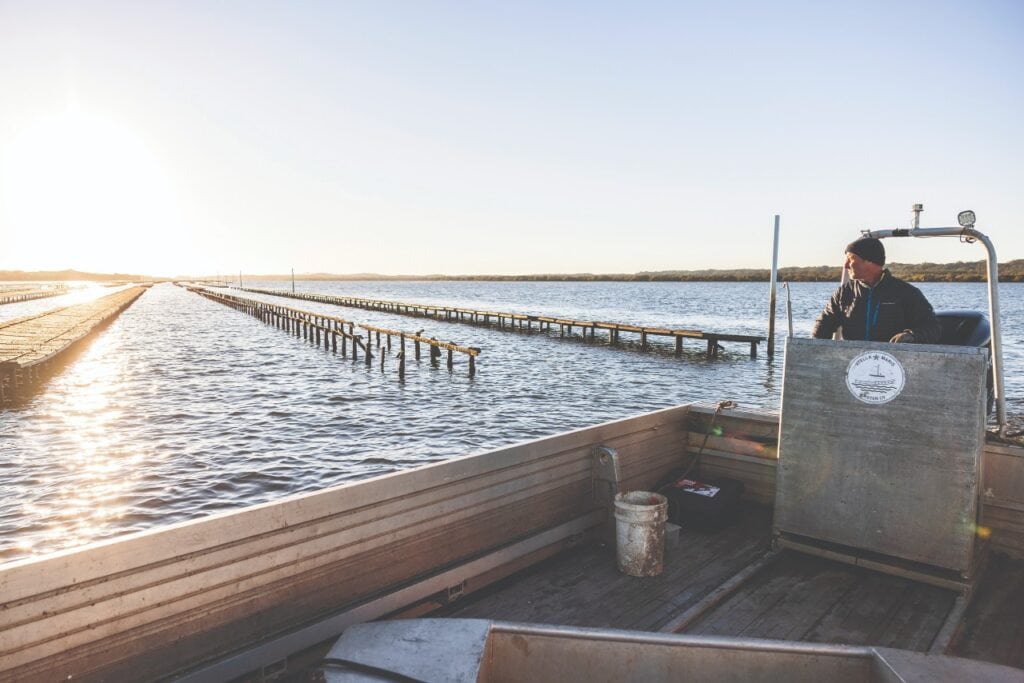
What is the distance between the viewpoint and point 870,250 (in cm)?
455

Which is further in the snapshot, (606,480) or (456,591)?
(606,480)

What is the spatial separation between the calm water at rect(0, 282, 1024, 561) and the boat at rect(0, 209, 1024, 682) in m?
7.38

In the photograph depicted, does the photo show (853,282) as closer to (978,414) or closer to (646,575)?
(978,414)

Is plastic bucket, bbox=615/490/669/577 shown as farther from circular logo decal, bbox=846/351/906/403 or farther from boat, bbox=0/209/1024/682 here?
circular logo decal, bbox=846/351/906/403

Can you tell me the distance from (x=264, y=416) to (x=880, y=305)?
16.2 metres

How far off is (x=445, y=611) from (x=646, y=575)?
4.87 feet

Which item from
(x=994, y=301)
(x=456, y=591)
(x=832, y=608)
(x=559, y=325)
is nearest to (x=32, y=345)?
(x=456, y=591)

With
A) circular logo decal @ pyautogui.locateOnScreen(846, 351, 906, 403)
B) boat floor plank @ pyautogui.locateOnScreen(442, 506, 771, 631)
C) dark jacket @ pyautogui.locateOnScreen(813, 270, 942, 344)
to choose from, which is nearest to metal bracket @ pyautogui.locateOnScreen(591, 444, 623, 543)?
boat floor plank @ pyautogui.locateOnScreen(442, 506, 771, 631)

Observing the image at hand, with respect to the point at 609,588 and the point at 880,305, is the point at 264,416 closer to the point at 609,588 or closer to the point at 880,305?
the point at 609,588

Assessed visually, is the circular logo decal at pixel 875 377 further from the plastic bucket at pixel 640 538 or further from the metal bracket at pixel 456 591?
the metal bracket at pixel 456 591

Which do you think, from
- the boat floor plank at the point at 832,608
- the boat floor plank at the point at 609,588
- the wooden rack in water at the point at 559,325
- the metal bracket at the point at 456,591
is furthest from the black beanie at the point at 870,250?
the wooden rack in water at the point at 559,325

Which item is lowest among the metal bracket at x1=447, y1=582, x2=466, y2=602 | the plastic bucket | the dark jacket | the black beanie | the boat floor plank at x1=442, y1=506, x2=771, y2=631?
the boat floor plank at x1=442, y1=506, x2=771, y2=631

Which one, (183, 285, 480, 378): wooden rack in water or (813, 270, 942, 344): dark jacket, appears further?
(183, 285, 480, 378): wooden rack in water

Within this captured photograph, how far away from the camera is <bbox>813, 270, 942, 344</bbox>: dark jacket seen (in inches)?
177
